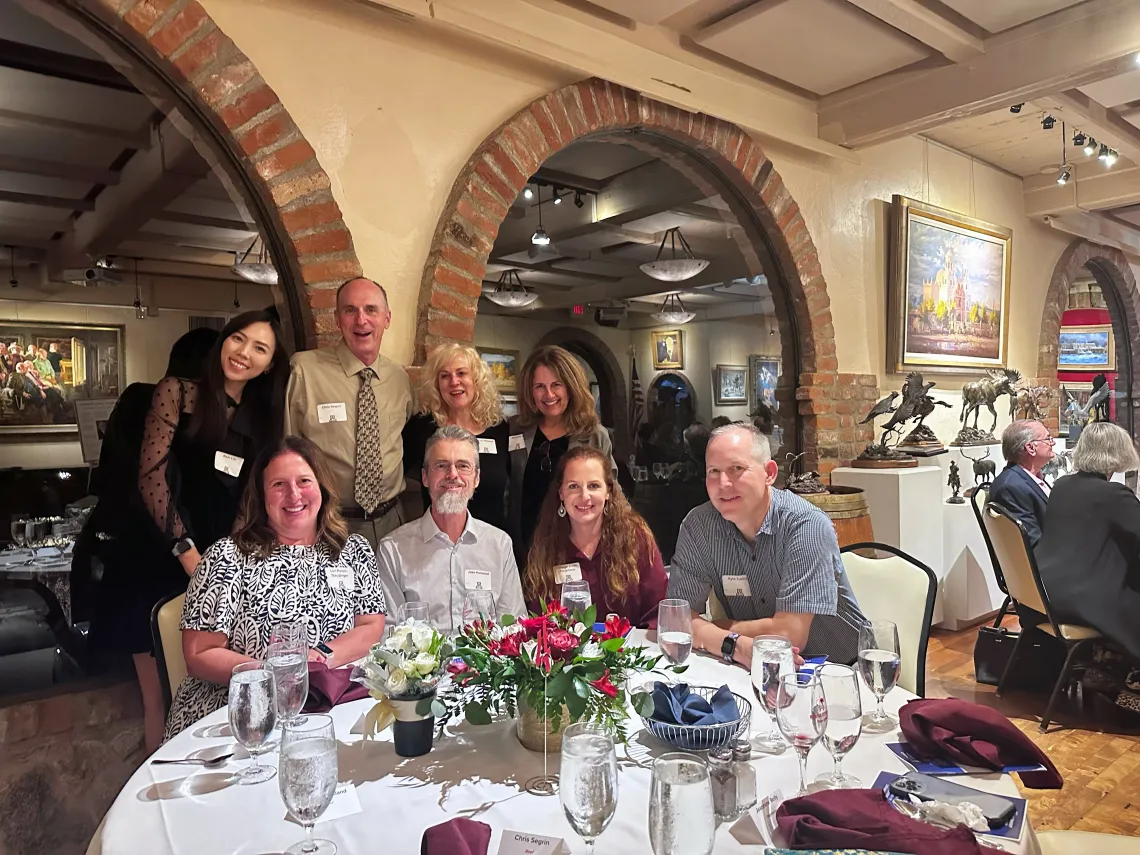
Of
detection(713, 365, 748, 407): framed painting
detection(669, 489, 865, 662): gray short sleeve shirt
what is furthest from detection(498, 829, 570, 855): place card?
detection(713, 365, 748, 407): framed painting

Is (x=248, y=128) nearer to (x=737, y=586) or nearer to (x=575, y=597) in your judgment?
(x=575, y=597)

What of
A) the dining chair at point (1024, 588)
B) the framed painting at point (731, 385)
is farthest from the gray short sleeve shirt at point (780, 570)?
the framed painting at point (731, 385)

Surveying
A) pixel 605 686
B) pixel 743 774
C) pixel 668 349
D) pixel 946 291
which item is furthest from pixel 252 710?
pixel 946 291

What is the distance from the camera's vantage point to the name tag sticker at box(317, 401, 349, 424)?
8.35 ft

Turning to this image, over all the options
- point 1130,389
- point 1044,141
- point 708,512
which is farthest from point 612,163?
point 1130,389

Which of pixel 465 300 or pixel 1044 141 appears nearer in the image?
pixel 465 300

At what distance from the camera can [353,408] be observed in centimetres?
260

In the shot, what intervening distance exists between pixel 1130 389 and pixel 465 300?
8.20 meters

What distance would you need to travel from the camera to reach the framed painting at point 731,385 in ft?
17.1

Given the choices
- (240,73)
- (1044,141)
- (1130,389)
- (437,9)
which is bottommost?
(1130,389)

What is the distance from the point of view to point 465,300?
3.11 metres

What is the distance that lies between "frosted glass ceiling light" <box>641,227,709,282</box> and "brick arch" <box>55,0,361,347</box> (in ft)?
8.40

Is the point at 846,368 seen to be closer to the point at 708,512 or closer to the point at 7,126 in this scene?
the point at 708,512

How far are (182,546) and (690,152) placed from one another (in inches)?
128
